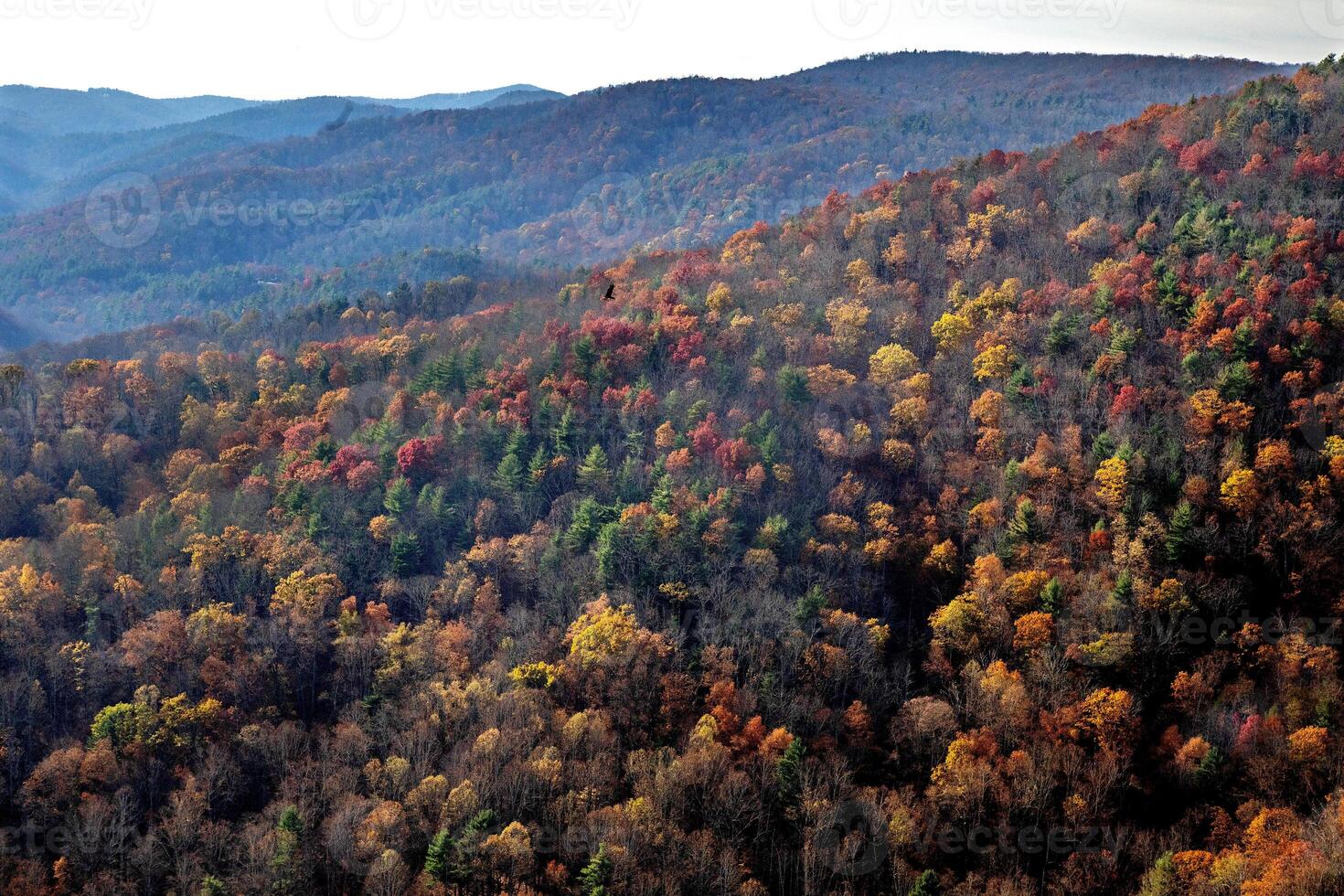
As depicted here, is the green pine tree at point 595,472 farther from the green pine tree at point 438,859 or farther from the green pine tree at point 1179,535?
the green pine tree at point 1179,535

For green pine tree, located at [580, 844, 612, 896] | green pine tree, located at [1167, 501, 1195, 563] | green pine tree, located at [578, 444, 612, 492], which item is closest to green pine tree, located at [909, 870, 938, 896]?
green pine tree, located at [580, 844, 612, 896]

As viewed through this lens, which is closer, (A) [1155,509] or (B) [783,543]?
(A) [1155,509]

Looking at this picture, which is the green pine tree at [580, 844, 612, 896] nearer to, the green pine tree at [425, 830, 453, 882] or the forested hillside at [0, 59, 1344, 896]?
the forested hillside at [0, 59, 1344, 896]

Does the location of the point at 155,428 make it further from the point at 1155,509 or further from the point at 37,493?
the point at 1155,509

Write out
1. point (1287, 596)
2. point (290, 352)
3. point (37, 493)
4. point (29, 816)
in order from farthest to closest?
point (290, 352) → point (37, 493) → point (1287, 596) → point (29, 816)

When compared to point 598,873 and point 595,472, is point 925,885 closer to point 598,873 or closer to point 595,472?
point 598,873

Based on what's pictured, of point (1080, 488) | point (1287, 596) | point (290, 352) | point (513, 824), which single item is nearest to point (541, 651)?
point (513, 824)

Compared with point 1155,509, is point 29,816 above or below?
below

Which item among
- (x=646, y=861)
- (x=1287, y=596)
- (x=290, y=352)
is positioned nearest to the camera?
(x=646, y=861)
